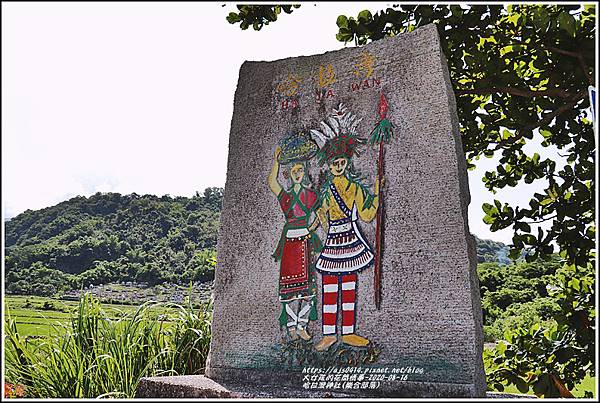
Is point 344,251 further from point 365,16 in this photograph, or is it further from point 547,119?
point 547,119

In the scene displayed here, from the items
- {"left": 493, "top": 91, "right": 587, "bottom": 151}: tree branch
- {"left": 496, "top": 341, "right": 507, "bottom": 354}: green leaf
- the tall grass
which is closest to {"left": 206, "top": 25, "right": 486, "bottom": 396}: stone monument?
the tall grass

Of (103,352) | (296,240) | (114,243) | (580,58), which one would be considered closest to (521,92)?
(580,58)

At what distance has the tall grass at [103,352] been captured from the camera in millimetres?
3311

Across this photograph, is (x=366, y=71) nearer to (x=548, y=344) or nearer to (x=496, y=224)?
(x=496, y=224)

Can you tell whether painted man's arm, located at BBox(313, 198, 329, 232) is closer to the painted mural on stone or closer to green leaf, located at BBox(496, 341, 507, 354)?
the painted mural on stone

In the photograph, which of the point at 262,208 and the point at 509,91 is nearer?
the point at 262,208

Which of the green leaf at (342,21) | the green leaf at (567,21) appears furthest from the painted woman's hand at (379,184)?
the green leaf at (342,21)

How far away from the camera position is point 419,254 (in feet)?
8.03

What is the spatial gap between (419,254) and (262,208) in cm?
85

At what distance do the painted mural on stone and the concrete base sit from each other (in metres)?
0.22

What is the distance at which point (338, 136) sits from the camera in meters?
2.81

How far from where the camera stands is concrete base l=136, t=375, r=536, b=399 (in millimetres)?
2328

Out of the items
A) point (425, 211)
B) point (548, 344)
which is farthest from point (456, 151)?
point (548, 344)

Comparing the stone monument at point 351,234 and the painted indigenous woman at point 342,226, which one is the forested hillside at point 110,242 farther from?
the painted indigenous woman at point 342,226
